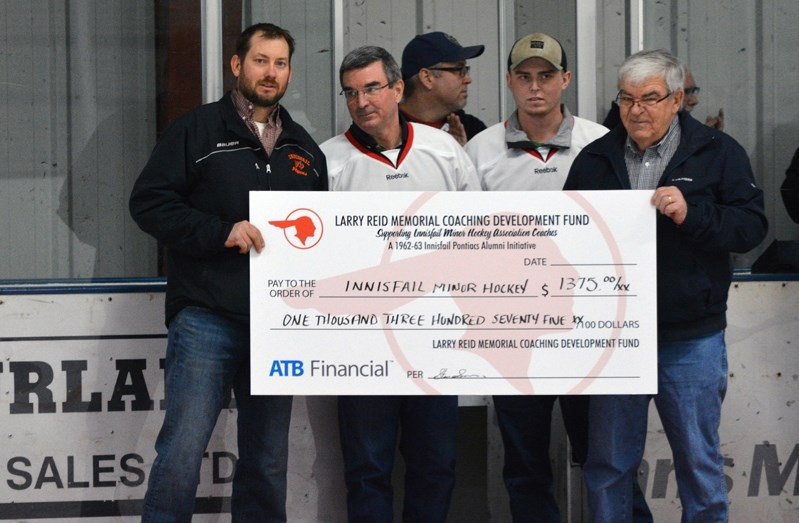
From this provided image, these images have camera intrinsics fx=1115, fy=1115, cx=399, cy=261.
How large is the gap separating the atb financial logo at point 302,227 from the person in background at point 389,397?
34cm

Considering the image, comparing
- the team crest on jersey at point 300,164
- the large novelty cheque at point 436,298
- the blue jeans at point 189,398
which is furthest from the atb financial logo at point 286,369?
the team crest on jersey at point 300,164

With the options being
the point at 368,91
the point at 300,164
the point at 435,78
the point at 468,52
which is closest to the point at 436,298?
the point at 300,164

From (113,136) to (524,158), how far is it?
1602 mm

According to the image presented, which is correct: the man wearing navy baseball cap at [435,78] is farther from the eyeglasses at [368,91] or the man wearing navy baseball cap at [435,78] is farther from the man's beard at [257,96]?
the man's beard at [257,96]

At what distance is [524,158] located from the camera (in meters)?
4.06

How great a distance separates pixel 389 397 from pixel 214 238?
883mm

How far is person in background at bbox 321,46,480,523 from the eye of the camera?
3885mm

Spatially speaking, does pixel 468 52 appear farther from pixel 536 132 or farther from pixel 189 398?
pixel 189 398

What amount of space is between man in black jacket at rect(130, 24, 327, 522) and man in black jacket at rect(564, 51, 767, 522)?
3.58ft

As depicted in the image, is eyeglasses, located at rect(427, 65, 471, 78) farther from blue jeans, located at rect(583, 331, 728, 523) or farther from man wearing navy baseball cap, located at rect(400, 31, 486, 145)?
blue jeans, located at rect(583, 331, 728, 523)

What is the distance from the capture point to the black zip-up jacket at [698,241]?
348 cm

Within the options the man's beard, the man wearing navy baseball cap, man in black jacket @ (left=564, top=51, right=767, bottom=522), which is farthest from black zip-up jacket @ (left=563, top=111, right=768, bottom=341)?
the man's beard

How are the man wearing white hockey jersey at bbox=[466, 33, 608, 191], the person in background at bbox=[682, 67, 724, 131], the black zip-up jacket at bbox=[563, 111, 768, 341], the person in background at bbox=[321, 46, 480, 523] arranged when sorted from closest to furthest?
the black zip-up jacket at bbox=[563, 111, 768, 341] → the person in background at bbox=[321, 46, 480, 523] → the man wearing white hockey jersey at bbox=[466, 33, 608, 191] → the person in background at bbox=[682, 67, 724, 131]
